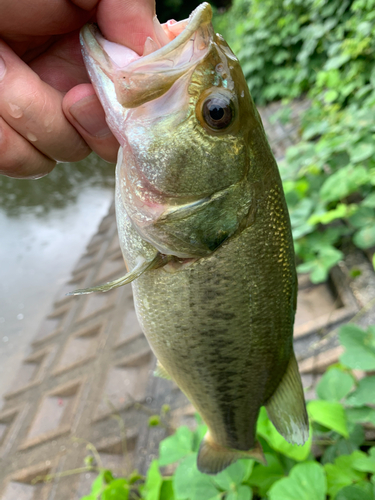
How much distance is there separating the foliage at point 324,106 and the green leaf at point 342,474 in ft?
3.48

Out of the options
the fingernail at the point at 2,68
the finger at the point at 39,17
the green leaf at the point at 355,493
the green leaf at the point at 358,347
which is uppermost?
the finger at the point at 39,17

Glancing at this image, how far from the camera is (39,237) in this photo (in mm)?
6551

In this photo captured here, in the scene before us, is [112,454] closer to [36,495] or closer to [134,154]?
[36,495]

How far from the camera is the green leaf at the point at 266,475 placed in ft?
5.45

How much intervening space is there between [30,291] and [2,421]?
2362mm

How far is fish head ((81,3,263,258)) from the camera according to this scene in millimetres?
888

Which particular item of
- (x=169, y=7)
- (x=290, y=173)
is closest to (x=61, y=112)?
(x=290, y=173)

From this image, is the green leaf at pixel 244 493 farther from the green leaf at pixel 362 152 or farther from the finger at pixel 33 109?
the green leaf at pixel 362 152

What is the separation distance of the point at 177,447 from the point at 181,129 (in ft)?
5.27

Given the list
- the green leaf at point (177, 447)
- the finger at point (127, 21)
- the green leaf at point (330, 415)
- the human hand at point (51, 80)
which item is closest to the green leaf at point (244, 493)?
the green leaf at point (177, 447)

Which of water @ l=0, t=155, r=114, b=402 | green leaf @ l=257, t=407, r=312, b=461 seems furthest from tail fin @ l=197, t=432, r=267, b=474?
water @ l=0, t=155, r=114, b=402

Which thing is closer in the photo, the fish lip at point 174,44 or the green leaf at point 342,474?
the fish lip at point 174,44

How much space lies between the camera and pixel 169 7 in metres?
20.0

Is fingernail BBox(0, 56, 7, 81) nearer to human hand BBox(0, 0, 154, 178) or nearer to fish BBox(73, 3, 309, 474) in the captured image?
human hand BBox(0, 0, 154, 178)
